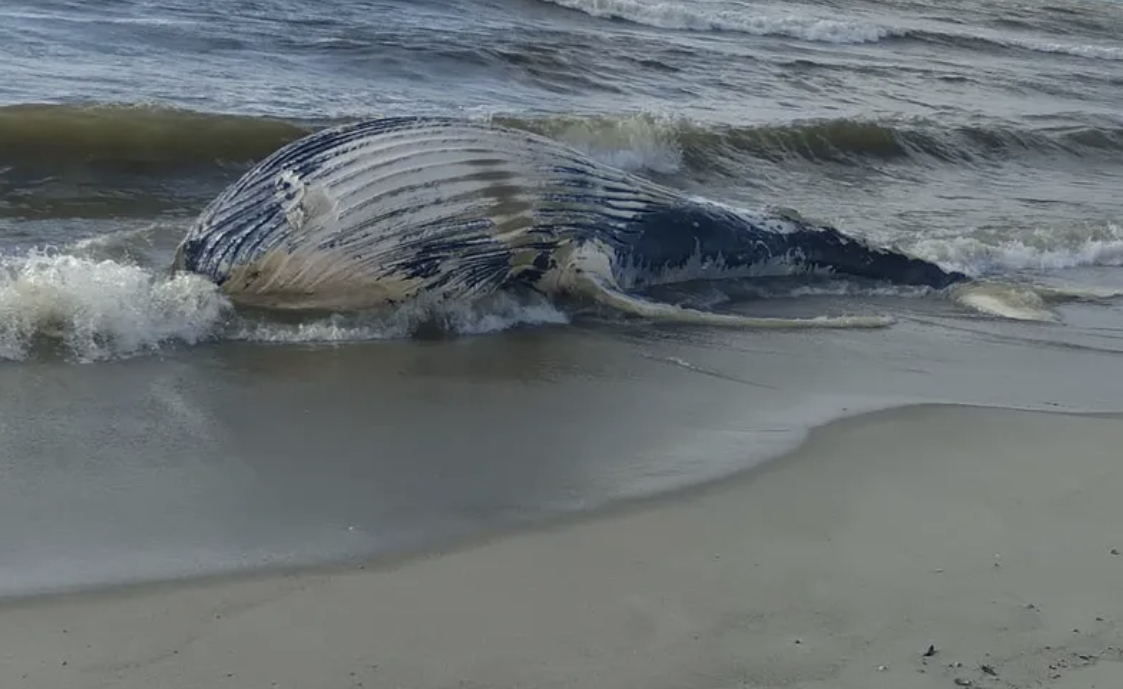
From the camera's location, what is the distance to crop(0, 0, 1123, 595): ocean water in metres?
4.48

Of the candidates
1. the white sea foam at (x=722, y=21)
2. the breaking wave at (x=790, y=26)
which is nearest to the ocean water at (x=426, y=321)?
the white sea foam at (x=722, y=21)

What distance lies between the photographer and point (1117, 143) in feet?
50.2

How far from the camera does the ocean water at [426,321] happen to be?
448cm

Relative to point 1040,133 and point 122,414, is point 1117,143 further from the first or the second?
point 122,414

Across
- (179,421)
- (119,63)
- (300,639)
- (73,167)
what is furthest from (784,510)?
(119,63)

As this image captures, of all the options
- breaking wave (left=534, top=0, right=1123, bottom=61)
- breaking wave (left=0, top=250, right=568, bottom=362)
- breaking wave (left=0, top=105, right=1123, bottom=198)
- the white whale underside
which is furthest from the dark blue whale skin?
breaking wave (left=534, top=0, right=1123, bottom=61)

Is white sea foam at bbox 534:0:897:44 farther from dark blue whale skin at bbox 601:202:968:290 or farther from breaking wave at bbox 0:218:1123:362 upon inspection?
breaking wave at bbox 0:218:1123:362

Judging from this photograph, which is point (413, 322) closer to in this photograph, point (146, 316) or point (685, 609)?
point (146, 316)

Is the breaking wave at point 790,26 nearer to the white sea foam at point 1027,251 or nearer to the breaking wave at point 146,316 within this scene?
the white sea foam at point 1027,251

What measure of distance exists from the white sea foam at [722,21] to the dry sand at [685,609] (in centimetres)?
2007

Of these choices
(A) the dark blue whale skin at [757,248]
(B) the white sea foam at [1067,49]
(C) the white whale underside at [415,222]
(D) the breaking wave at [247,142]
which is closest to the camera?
(C) the white whale underside at [415,222]

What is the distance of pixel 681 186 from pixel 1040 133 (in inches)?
222

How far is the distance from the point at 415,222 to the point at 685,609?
10.2 feet

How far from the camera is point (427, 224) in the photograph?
255 inches
